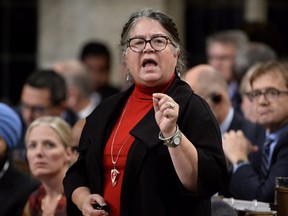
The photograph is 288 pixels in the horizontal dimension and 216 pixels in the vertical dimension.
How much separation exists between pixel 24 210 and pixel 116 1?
20.8 ft

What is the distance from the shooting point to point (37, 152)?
8492 mm

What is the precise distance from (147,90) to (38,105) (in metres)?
4.40

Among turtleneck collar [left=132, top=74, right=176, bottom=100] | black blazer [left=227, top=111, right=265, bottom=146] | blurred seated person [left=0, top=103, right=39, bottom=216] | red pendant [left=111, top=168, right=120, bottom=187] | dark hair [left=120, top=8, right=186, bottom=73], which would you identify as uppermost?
dark hair [left=120, top=8, right=186, bottom=73]

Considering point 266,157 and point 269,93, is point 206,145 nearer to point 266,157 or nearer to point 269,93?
point 266,157

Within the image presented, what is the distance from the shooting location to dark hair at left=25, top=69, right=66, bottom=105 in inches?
421

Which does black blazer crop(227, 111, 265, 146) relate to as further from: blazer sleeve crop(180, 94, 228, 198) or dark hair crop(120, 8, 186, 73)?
blazer sleeve crop(180, 94, 228, 198)

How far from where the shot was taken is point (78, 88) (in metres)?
11.7

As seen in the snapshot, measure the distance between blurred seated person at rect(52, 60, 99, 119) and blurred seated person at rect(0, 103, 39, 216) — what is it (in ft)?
8.55

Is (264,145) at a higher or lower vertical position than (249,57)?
lower

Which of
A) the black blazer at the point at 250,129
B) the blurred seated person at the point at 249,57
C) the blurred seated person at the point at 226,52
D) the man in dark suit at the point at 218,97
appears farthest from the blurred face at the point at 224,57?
the black blazer at the point at 250,129

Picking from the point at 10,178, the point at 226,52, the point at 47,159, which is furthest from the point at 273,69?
the point at 226,52

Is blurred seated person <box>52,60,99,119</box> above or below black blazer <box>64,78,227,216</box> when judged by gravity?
below

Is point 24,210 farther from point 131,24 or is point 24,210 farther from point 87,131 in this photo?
point 131,24

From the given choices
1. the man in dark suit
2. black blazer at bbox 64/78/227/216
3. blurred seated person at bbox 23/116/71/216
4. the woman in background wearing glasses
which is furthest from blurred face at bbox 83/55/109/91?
black blazer at bbox 64/78/227/216
